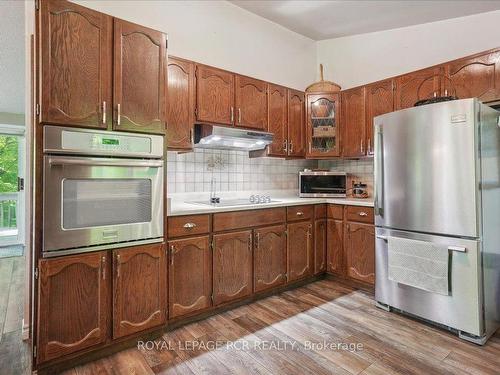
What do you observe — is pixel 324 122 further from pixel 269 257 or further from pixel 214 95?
pixel 269 257

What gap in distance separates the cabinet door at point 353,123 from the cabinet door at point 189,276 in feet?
6.57

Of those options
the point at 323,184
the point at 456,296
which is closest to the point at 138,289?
the point at 456,296

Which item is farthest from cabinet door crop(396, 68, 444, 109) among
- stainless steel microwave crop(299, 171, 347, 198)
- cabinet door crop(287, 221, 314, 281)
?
cabinet door crop(287, 221, 314, 281)

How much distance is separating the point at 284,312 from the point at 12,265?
12.8 feet

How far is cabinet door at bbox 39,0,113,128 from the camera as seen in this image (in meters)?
1.62

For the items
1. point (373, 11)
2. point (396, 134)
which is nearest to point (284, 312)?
point (396, 134)

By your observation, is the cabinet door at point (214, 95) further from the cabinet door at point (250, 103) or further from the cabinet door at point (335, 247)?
the cabinet door at point (335, 247)

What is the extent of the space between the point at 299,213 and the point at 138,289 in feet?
5.56

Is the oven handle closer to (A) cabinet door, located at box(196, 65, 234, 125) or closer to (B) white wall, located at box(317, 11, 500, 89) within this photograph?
(A) cabinet door, located at box(196, 65, 234, 125)

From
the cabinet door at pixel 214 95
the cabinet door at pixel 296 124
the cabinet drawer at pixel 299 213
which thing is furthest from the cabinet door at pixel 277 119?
the cabinet drawer at pixel 299 213

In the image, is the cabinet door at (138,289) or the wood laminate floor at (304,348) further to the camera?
the cabinet door at (138,289)

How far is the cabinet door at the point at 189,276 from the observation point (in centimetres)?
214

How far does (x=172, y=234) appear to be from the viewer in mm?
2135

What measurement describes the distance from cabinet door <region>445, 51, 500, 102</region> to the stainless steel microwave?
1.36m
